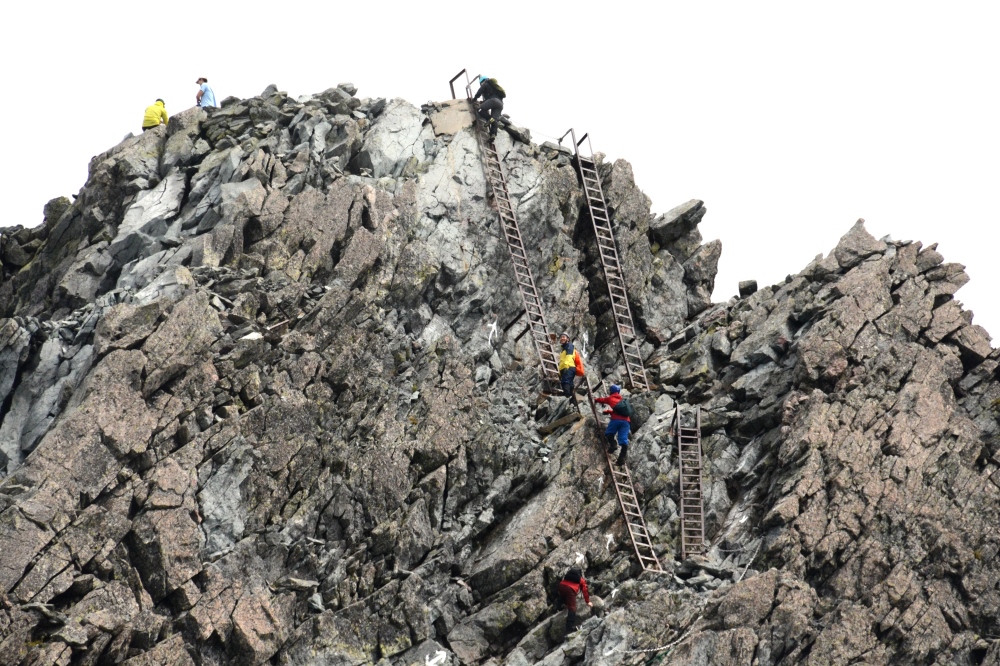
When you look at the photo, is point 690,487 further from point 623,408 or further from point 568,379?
point 568,379

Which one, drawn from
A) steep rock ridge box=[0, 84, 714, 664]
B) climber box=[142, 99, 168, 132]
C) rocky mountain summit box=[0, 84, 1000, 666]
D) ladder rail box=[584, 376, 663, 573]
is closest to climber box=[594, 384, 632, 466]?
ladder rail box=[584, 376, 663, 573]

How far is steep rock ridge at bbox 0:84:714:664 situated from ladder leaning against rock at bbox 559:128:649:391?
899 mm

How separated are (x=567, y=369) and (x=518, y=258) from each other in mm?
5366

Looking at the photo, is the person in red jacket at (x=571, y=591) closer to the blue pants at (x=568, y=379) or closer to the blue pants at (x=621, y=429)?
the blue pants at (x=621, y=429)

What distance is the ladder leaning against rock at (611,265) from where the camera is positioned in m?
44.7

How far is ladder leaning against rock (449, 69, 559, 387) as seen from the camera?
43188 mm

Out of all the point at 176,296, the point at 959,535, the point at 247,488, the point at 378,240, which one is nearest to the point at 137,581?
the point at 247,488

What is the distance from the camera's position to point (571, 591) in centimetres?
3528

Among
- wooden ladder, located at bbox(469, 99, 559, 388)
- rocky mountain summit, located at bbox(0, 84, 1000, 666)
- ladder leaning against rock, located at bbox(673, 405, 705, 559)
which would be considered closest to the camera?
rocky mountain summit, located at bbox(0, 84, 1000, 666)

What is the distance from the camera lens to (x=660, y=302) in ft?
155

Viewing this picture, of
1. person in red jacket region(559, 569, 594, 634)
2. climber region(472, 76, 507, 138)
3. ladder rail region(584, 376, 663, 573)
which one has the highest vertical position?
climber region(472, 76, 507, 138)

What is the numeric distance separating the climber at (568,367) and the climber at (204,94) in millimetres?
16457

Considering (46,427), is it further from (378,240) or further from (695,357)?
(695,357)

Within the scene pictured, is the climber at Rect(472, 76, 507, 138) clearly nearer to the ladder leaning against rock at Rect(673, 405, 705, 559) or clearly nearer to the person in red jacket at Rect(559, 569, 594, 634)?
the ladder leaning against rock at Rect(673, 405, 705, 559)
